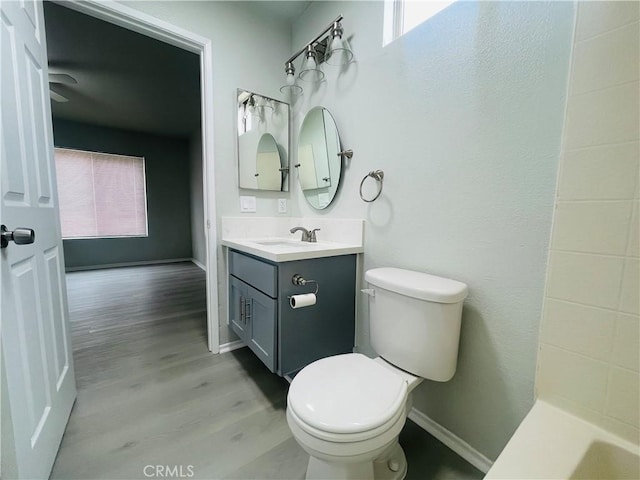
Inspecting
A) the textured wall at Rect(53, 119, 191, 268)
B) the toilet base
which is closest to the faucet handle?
the toilet base

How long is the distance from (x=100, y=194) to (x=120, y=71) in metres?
2.58

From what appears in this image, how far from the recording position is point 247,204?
190 cm

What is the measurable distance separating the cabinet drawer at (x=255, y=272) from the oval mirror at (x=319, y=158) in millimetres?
599

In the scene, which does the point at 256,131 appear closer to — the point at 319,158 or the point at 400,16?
the point at 319,158

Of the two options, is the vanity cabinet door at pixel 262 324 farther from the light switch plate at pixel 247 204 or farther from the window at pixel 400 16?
the window at pixel 400 16

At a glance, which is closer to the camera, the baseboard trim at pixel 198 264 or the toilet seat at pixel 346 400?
the toilet seat at pixel 346 400

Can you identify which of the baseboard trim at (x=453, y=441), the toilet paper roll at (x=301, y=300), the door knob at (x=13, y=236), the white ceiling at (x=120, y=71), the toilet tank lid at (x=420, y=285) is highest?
the white ceiling at (x=120, y=71)

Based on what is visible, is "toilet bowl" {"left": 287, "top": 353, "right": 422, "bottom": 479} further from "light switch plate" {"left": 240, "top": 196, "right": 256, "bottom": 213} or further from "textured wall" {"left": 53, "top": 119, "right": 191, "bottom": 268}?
"textured wall" {"left": 53, "top": 119, "right": 191, "bottom": 268}

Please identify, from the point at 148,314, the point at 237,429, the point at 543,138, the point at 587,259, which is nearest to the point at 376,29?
the point at 543,138

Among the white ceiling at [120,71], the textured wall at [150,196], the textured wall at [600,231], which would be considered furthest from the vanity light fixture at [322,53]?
the textured wall at [150,196]

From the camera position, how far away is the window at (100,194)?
13.6ft

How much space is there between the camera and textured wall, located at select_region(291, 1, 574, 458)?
853 mm

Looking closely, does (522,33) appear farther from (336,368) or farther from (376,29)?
(336,368)

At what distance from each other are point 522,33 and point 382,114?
0.58 meters
